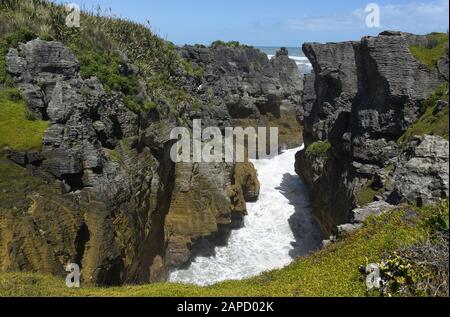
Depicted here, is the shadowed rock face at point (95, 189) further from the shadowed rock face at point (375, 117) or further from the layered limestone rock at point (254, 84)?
the layered limestone rock at point (254, 84)

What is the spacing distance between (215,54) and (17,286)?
1941 inches

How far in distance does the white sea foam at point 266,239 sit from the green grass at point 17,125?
47.2 ft

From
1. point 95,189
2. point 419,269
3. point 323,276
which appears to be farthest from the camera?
point 95,189

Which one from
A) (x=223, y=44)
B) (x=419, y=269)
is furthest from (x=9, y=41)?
(x=223, y=44)

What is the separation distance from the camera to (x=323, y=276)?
41.2ft

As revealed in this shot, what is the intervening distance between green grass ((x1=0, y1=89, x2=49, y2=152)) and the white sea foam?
14.4m

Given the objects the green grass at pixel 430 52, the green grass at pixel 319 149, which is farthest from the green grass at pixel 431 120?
the green grass at pixel 319 149

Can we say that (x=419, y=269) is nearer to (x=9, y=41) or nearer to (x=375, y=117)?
(x=375, y=117)

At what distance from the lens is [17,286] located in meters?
12.7

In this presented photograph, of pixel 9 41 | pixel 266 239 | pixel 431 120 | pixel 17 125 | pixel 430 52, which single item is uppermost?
pixel 9 41

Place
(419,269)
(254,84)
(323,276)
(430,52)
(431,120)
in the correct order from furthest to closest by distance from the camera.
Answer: (254,84) < (430,52) < (431,120) < (323,276) < (419,269)

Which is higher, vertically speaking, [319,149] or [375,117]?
[375,117]

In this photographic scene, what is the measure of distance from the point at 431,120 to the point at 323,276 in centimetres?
1297

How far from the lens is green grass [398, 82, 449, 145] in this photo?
64.0ft
